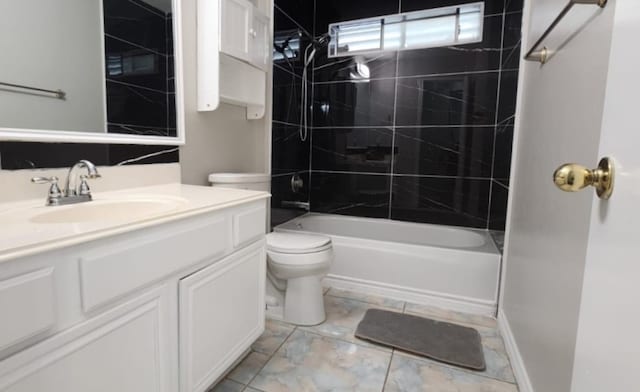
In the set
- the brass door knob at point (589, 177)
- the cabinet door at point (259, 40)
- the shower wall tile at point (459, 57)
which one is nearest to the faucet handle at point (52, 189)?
the cabinet door at point (259, 40)

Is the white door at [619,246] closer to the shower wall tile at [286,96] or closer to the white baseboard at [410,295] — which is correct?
the white baseboard at [410,295]

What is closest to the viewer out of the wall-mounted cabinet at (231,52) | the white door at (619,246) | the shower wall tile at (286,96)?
the white door at (619,246)

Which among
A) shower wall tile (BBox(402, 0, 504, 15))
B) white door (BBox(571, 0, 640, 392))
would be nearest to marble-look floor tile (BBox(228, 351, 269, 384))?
white door (BBox(571, 0, 640, 392))

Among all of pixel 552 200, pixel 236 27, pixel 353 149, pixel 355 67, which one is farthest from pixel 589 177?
pixel 355 67

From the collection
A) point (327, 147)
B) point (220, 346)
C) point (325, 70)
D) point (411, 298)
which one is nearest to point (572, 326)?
point (220, 346)

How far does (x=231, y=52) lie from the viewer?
1.79m

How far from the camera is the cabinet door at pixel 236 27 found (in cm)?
173

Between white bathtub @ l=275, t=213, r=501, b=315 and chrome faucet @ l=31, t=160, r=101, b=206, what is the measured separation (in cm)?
146

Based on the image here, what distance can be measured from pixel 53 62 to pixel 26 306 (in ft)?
3.15

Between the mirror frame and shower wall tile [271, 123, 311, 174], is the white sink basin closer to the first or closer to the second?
the mirror frame

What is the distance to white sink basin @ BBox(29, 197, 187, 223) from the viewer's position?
1022 millimetres

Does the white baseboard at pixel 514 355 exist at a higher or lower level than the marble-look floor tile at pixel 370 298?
higher

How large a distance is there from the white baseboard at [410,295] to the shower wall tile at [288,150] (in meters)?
0.94

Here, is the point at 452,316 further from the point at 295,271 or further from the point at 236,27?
the point at 236,27
